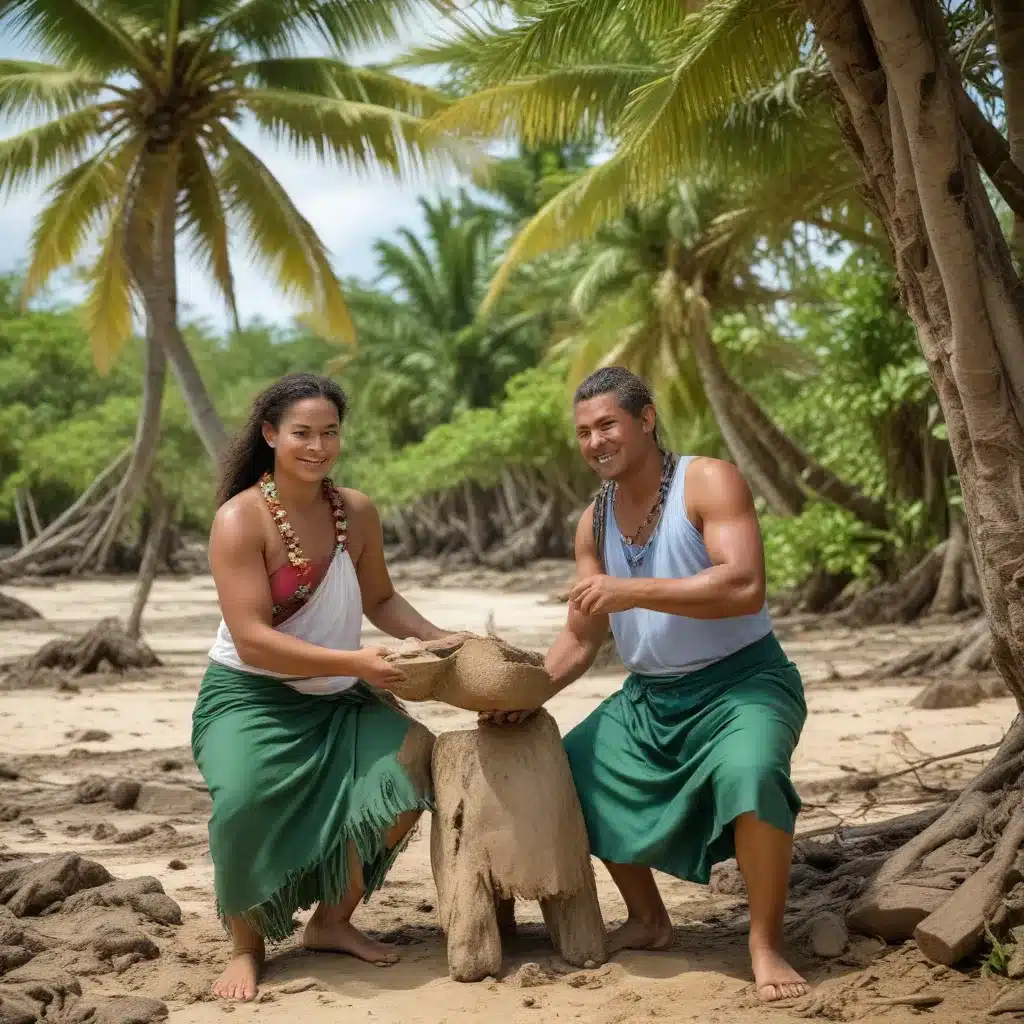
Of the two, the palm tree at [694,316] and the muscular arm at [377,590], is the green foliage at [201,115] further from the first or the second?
the muscular arm at [377,590]

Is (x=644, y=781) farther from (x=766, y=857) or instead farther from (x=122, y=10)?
(x=122, y=10)

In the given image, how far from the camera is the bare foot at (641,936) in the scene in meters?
3.90

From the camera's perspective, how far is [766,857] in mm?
3492

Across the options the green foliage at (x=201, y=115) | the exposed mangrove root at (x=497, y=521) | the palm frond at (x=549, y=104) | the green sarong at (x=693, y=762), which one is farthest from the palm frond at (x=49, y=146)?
the exposed mangrove root at (x=497, y=521)

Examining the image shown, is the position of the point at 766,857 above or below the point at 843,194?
below

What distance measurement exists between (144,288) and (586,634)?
11.3 metres

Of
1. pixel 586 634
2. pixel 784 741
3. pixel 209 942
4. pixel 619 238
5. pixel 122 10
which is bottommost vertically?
pixel 209 942

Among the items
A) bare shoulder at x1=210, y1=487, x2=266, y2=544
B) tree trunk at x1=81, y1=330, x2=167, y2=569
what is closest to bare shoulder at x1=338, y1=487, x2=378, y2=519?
bare shoulder at x1=210, y1=487, x2=266, y2=544

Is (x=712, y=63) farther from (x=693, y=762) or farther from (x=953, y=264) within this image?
(x=693, y=762)

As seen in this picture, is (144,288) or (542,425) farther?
(542,425)

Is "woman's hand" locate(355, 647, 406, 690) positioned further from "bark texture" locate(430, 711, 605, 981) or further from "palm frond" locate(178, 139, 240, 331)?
"palm frond" locate(178, 139, 240, 331)

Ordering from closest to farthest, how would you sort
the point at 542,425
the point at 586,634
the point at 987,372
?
the point at 987,372
the point at 586,634
the point at 542,425

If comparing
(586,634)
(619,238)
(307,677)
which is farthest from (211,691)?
(619,238)

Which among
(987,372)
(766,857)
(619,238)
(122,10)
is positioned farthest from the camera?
(619,238)
